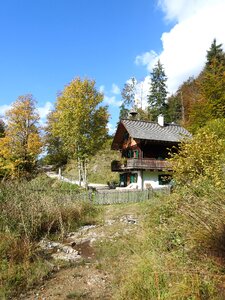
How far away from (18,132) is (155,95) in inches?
1014

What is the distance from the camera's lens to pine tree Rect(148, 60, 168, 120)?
46.7 m

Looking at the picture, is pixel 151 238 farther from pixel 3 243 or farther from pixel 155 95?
pixel 155 95

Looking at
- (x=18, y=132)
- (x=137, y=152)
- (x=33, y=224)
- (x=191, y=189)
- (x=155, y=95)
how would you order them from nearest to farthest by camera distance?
(x=191, y=189)
(x=33, y=224)
(x=137, y=152)
(x=18, y=132)
(x=155, y=95)

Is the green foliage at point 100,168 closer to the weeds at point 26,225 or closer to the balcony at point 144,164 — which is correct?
the balcony at point 144,164

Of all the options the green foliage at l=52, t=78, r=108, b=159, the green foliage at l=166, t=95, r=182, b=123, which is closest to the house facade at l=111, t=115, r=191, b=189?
the green foliage at l=52, t=78, r=108, b=159

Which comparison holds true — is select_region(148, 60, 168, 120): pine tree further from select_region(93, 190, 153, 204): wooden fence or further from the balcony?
select_region(93, 190, 153, 204): wooden fence

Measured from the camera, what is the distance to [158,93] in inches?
1859

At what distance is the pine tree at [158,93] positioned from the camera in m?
46.7

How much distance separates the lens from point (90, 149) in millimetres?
29031

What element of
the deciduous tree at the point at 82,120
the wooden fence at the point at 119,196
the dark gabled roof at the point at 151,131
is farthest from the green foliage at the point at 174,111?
the wooden fence at the point at 119,196

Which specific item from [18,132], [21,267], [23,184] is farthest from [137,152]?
[21,267]

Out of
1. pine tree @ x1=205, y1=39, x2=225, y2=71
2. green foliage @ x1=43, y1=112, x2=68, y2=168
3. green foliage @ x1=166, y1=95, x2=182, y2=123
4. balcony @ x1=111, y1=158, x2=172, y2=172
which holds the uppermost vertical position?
pine tree @ x1=205, y1=39, x2=225, y2=71

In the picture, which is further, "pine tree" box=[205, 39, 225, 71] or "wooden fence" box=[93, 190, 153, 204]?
"pine tree" box=[205, 39, 225, 71]

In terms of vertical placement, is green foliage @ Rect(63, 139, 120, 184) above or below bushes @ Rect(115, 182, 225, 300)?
above
